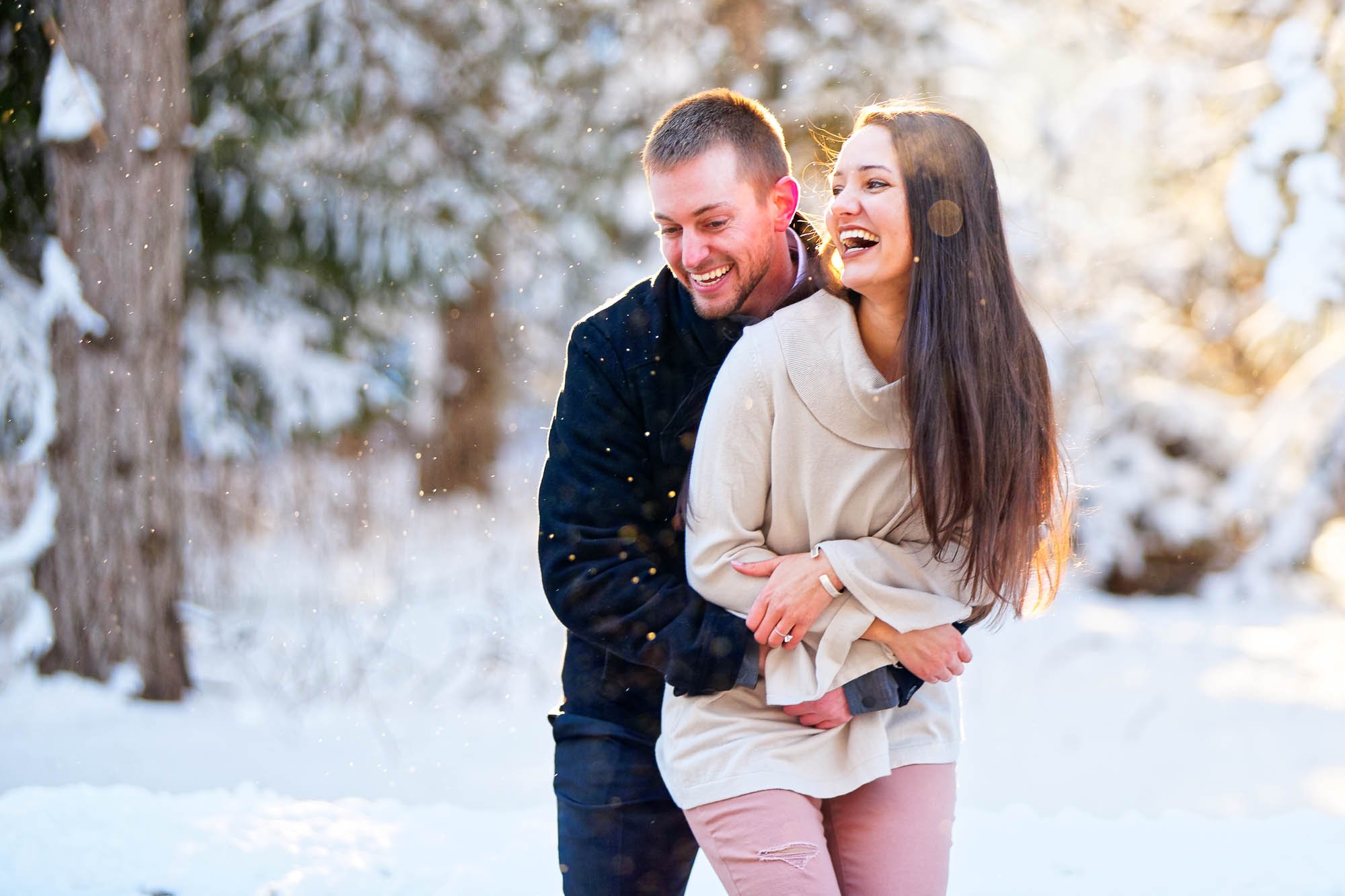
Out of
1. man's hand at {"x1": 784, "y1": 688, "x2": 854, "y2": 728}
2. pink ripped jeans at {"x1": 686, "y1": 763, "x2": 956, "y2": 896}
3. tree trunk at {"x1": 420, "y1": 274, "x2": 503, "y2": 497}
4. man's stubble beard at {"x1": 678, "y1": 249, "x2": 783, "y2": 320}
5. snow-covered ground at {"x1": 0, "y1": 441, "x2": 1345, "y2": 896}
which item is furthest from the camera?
tree trunk at {"x1": 420, "y1": 274, "x2": 503, "y2": 497}

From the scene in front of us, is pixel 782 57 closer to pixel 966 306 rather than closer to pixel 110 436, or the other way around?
pixel 110 436

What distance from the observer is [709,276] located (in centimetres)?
247

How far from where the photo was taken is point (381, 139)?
872 centimetres

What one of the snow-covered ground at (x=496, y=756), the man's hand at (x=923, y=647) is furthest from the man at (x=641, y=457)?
the snow-covered ground at (x=496, y=756)

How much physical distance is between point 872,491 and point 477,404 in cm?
994

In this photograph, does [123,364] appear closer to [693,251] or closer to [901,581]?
[693,251]

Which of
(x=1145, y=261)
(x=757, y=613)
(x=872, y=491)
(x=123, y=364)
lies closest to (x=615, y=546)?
(x=757, y=613)

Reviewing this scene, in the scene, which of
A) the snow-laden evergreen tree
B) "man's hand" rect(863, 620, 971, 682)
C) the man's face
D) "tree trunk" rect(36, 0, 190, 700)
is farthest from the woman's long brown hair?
the snow-laden evergreen tree

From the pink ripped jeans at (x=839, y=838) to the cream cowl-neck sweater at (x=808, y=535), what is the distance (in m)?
0.04

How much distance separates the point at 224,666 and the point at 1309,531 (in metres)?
6.98

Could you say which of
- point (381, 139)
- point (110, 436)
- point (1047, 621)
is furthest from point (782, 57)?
point (110, 436)

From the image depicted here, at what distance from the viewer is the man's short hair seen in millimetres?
2514

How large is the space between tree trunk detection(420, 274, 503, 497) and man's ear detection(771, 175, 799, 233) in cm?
920

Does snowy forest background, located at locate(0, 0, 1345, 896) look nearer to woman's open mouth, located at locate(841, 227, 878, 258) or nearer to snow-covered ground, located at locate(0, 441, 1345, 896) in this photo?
snow-covered ground, located at locate(0, 441, 1345, 896)
